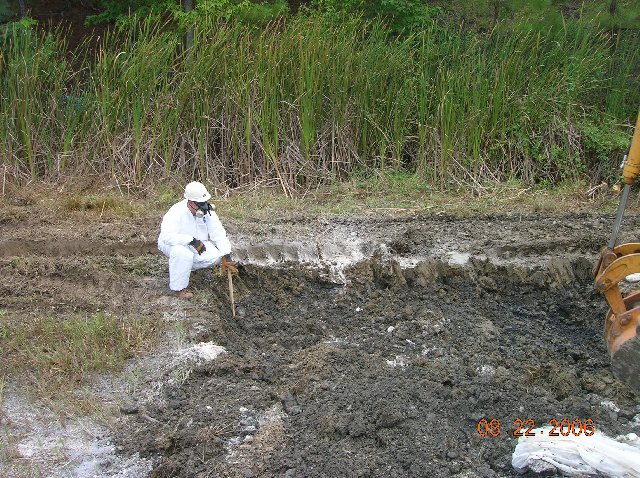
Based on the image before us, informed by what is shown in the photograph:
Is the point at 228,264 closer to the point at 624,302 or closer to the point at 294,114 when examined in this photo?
the point at 624,302

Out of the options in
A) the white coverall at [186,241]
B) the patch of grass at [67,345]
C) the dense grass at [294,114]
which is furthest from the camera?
the dense grass at [294,114]

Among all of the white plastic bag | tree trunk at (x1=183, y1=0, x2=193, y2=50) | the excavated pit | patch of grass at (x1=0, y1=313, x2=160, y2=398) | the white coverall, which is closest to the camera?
the white plastic bag

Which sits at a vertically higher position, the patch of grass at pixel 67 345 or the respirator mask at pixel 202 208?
the respirator mask at pixel 202 208

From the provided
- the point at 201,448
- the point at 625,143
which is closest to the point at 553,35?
the point at 625,143

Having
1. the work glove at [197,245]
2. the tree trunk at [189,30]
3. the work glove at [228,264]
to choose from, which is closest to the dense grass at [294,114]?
the tree trunk at [189,30]

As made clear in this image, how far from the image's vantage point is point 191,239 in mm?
6367

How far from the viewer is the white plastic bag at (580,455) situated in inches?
158

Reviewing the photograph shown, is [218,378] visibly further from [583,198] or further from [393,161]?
[583,198]

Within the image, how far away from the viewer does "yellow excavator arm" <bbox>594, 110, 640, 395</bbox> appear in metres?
3.89

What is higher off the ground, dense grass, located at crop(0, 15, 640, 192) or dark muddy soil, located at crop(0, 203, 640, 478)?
dense grass, located at crop(0, 15, 640, 192)

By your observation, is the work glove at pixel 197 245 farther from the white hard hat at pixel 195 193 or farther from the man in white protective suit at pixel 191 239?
the white hard hat at pixel 195 193
